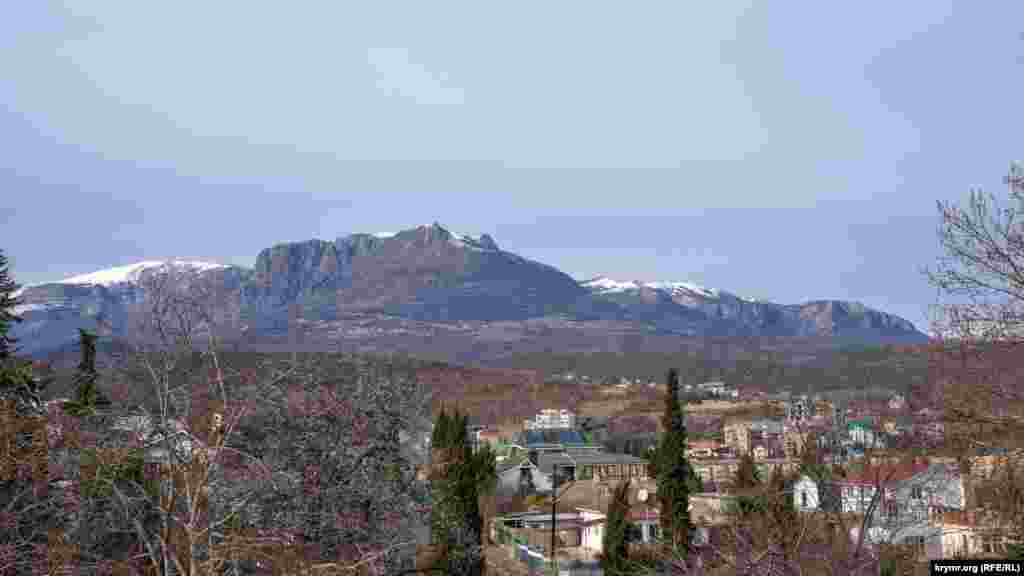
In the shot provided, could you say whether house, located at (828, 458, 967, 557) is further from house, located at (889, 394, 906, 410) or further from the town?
house, located at (889, 394, 906, 410)

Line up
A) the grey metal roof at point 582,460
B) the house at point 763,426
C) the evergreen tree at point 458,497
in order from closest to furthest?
the evergreen tree at point 458,497 < the grey metal roof at point 582,460 < the house at point 763,426

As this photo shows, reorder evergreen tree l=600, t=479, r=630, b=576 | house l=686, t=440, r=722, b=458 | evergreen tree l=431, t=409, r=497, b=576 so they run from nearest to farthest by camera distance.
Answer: evergreen tree l=431, t=409, r=497, b=576 < evergreen tree l=600, t=479, r=630, b=576 < house l=686, t=440, r=722, b=458

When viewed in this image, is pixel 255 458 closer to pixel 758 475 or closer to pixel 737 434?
pixel 758 475

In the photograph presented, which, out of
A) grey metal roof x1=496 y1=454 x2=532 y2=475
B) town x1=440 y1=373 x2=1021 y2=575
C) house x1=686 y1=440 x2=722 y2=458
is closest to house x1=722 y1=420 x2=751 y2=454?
town x1=440 y1=373 x2=1021 y2=575

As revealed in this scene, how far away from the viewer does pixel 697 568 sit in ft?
28.0

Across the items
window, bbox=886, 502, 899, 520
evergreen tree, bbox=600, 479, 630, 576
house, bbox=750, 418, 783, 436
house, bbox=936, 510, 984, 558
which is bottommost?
house, bbox=750, 418, 783, 436

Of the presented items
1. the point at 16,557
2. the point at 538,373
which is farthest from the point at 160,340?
the point at 538,373

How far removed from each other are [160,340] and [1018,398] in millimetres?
9009

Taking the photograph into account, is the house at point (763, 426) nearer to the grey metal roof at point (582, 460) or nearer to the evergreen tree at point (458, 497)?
the grey metal roof at point (582, 460)

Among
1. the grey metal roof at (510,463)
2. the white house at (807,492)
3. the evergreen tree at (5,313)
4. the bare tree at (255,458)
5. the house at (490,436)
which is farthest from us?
the house at (490,436)

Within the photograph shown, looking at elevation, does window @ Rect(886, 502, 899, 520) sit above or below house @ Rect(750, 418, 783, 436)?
above

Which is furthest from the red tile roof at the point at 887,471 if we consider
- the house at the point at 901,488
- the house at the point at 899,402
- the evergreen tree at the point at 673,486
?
the evergreen tree at the point at 673,486

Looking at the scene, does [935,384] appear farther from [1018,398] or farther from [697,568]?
[697,568]

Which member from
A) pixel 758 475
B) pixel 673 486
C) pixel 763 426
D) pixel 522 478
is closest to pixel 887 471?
pixel 758 475
